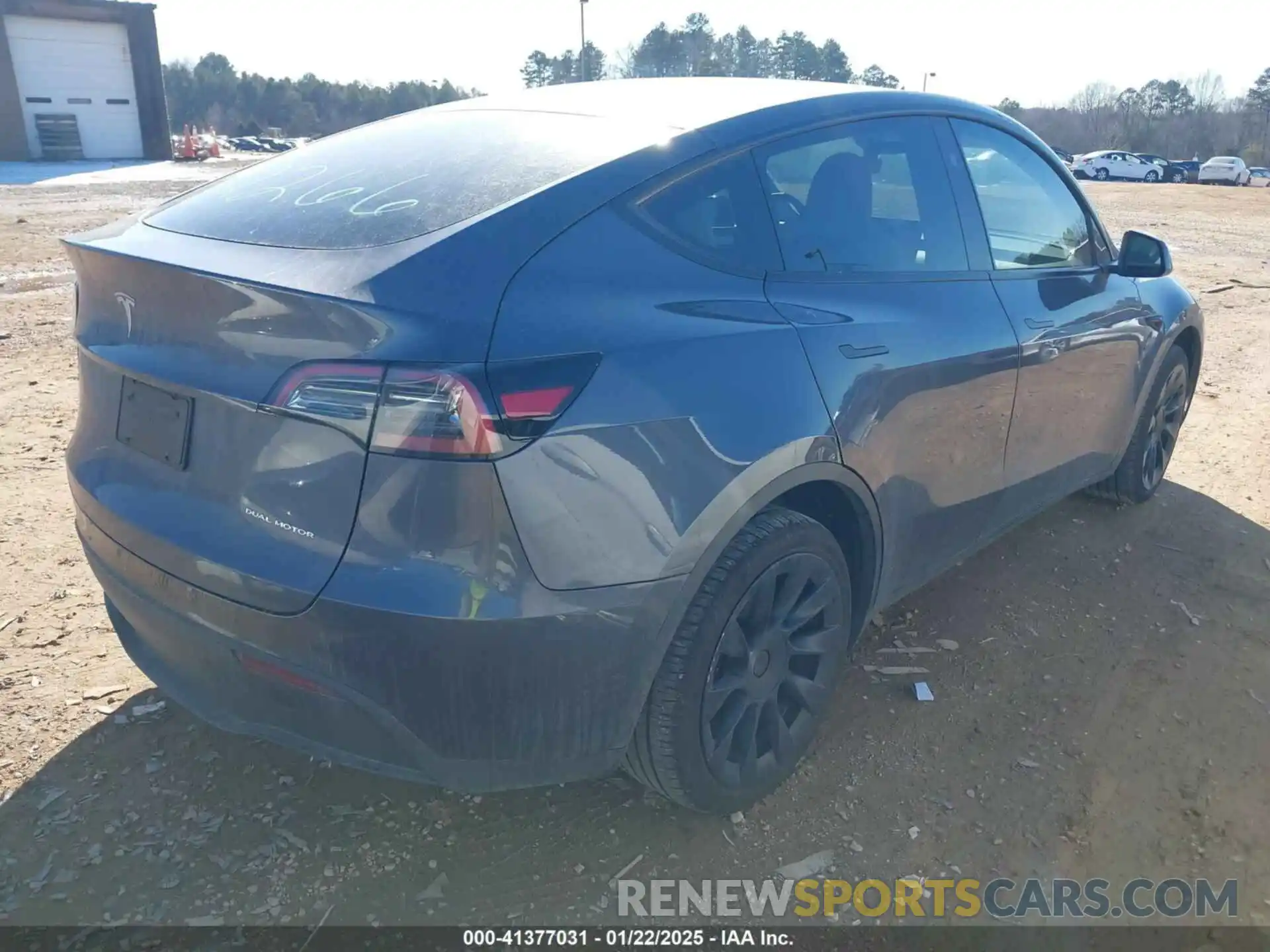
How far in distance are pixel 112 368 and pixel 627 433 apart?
126 centimetres

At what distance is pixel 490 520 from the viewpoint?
5.97ft

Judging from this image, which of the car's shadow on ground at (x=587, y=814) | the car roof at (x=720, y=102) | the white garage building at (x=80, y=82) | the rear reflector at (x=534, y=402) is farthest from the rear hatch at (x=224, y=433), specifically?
the white garage building at (x=80, y=82)

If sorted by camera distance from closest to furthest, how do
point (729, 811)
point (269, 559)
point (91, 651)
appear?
1. point (269, 559)
2. point (729, 811)
3. point (91, 651)

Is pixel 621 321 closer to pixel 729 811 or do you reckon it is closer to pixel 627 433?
pixel 627 433

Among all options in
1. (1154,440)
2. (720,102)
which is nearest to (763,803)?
(720,102)

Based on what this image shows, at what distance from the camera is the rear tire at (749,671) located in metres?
2.23

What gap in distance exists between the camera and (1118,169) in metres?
42.4

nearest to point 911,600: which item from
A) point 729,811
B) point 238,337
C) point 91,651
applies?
point 729,811

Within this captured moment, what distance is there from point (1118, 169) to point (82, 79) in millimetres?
43740

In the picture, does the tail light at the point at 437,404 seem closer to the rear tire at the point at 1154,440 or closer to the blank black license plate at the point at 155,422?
the blank black license plate at the point at 155,422

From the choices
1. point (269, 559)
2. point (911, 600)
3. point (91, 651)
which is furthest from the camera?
point (911, 600)

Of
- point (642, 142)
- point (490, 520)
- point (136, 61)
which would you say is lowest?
point (490, 520)

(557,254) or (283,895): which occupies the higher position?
(557,254)

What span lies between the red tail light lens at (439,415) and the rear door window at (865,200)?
42.2 inches
